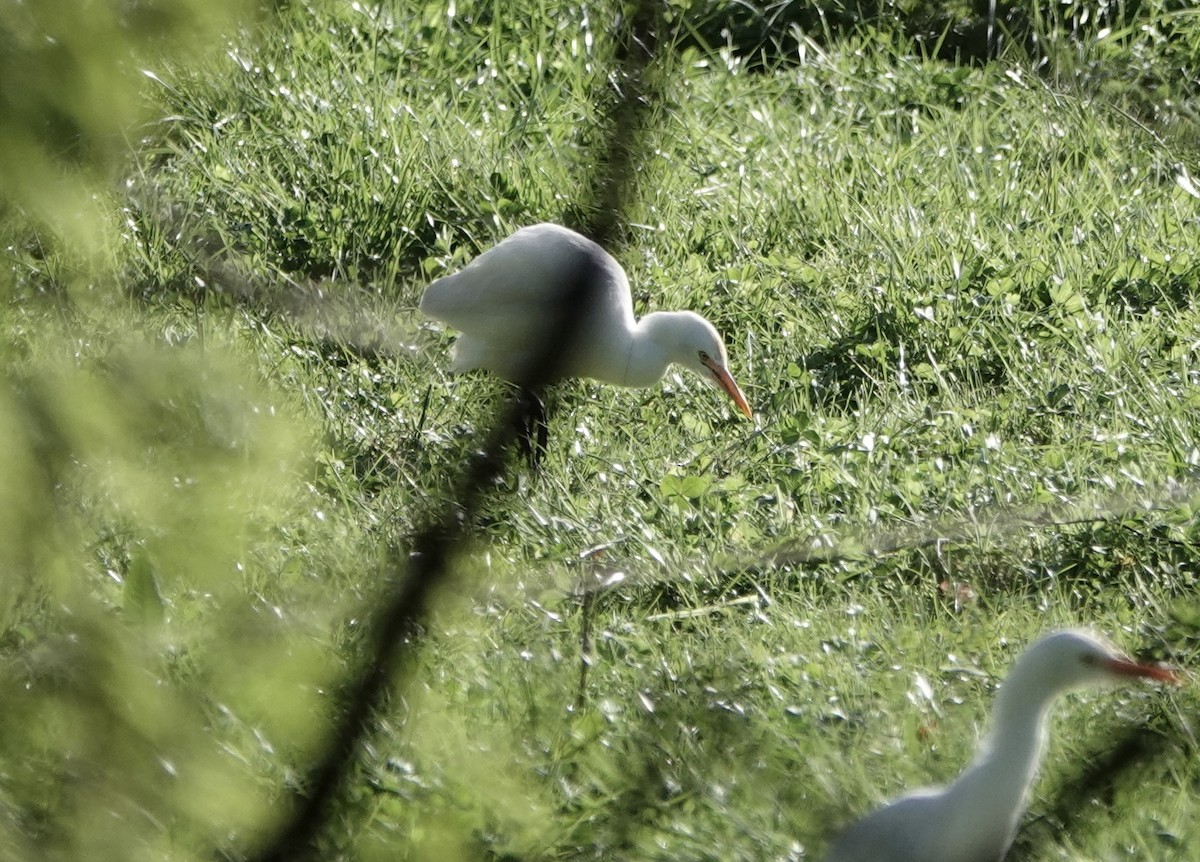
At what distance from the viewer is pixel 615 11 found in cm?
555

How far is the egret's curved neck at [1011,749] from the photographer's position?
2381mm

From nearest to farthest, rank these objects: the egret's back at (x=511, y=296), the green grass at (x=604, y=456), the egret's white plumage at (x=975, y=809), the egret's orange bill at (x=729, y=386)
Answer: the green grass at (x=604, y=456)
the egret's white plumage at (x=975, y=809)
the egret's back at (x=511, y=296)
the egret's orange bill at (x=729, y=386)

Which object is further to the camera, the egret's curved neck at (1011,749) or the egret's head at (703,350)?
the egret's head at (703,350)

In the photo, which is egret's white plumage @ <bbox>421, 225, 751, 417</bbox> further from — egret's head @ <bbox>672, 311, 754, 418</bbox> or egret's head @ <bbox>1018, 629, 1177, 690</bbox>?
egret's head @ <bbox>1018, 629, 1177, 690</bbox>

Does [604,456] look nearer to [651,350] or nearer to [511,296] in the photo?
[651,350]

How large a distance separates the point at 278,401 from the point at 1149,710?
6.71ft

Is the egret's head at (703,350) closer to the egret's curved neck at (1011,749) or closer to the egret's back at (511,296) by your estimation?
the egret's back at (511,296)

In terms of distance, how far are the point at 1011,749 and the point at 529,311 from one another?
1940 mm

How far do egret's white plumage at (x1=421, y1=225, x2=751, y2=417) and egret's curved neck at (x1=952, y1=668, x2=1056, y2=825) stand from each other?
68.9 inches

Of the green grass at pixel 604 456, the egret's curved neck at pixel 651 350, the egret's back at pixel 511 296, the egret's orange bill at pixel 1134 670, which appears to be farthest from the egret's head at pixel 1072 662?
the egret's curved neck at pixel 651 350

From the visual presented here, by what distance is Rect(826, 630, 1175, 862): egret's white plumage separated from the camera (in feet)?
7.76

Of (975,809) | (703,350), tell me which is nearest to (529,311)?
(703,350)

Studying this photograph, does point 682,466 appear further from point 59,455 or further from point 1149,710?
point 59,455

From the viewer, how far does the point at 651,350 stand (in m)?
4.27
